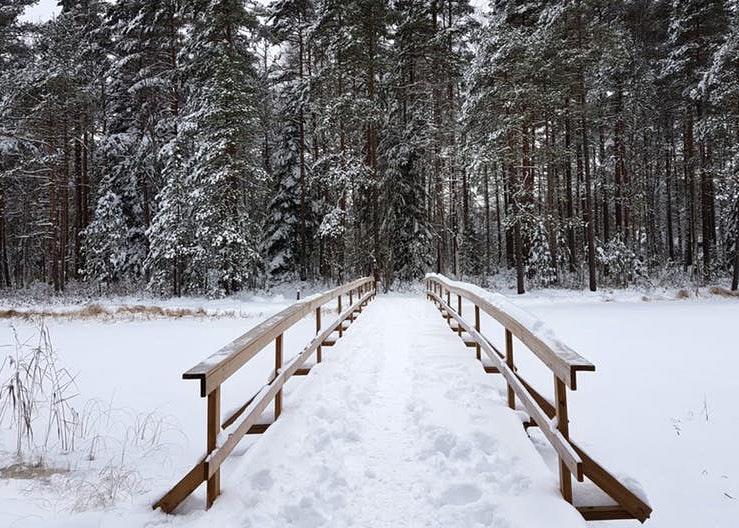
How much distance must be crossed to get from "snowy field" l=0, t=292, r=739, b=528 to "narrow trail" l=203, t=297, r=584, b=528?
0.02 meters

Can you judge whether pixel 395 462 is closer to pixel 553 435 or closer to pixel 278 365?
pixel 553 435

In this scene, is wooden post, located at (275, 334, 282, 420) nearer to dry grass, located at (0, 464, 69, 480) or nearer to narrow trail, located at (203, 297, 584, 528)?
narrow trail, located at (203, 297, 584, 528)

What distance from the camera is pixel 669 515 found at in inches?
115

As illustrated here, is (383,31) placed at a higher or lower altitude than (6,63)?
lower

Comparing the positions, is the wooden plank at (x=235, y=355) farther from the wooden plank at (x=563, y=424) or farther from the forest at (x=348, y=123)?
the forest at (x=348, y=123)

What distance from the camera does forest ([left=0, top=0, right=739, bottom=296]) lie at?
1748 centimetres

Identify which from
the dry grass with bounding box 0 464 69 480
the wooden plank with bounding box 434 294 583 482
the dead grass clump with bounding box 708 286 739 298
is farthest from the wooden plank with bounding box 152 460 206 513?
the dead grass clump with bounding box 708 286 739 298

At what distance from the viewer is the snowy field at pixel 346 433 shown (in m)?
2.80

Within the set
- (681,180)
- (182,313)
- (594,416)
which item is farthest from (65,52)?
(681,180)

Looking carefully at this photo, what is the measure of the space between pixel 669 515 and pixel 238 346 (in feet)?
10.6

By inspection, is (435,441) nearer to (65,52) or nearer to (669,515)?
(669,515)

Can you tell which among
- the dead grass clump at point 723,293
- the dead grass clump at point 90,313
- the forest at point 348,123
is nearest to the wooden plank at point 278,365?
the dead grass clump at point 90,313

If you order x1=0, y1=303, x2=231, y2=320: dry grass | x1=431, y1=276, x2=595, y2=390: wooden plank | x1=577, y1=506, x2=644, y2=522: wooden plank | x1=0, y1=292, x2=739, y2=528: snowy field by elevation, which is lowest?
x1=0, y1=292, x2=739, y2=528: snowy field

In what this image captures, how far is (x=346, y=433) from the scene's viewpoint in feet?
12.7
